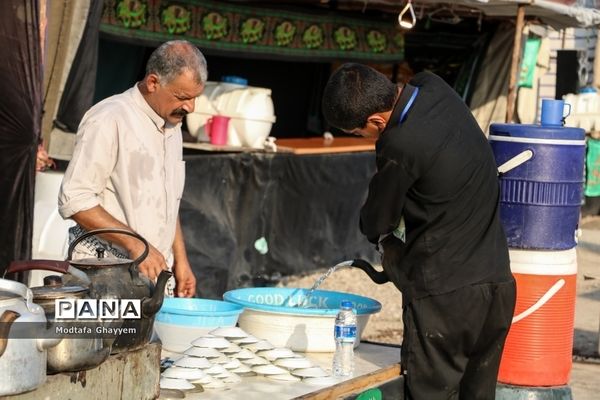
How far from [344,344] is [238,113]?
535cm

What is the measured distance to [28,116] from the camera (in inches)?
237

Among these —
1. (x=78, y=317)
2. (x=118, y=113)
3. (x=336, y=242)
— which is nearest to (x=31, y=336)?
(x=78, y=317)

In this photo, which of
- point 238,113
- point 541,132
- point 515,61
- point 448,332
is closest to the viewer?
point 448,332

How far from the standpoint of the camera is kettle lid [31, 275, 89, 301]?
268 centimetres

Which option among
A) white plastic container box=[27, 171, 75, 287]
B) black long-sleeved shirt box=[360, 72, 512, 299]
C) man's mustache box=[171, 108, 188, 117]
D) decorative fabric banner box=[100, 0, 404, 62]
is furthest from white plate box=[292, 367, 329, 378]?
decorative fabric banner box=[100, 0, 404, 62]

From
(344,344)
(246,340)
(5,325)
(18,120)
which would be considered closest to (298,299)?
(344,344)

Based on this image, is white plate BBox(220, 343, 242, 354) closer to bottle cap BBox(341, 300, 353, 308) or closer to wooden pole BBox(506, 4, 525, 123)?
bottle cap BBox(341, 300, 353, 308)

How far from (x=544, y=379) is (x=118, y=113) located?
2.33 metres

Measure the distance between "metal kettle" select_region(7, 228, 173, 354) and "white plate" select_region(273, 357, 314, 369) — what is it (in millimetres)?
643

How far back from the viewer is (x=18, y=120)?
5.98 m

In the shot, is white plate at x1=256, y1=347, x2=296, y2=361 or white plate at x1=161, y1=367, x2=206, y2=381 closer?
white plate at x1=161, y1=367, x2=206, y2=381

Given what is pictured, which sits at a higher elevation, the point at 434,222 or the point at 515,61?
the point at 515,61

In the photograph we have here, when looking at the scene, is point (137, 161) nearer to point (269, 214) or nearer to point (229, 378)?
point (229, 378)

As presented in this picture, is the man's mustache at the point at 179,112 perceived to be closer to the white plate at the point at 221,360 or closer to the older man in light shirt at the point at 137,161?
the older man in light shirt at the point at 137,161
